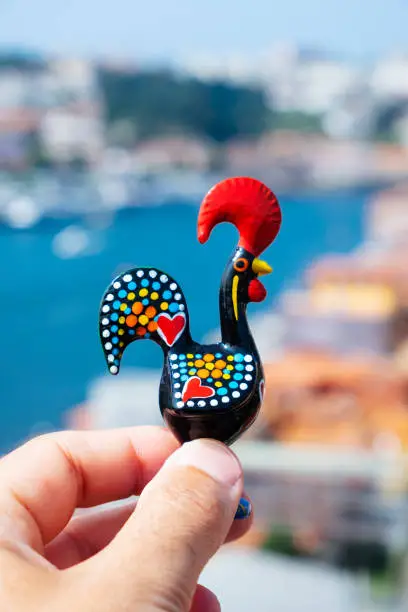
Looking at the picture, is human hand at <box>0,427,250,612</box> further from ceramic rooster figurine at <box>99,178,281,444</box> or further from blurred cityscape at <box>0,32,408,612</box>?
blurred cityscape at <box>0,32,408,612</box>

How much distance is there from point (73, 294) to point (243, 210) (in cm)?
266

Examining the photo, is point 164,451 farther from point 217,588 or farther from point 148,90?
point 148,90

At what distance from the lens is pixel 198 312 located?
2.60 metres

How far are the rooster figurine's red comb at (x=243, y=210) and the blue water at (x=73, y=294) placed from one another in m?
1.85

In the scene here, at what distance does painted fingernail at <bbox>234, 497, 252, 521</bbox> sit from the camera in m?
0.59

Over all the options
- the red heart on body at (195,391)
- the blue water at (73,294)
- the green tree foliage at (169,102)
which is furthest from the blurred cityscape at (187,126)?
the red heart on body at (195,391)

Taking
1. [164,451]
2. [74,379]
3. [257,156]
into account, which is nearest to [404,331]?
[74,379]

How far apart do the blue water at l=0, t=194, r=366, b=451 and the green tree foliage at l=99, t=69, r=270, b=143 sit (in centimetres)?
54

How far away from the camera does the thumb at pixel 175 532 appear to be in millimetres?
423

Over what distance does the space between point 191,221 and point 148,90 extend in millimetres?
832

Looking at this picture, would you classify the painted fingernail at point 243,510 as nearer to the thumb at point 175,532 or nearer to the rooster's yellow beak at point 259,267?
the thumb at point 175,532

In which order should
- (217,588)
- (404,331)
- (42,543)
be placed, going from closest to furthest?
Answer: (42,543) → (217,588) → (404,331)

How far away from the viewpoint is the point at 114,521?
2.18 feet

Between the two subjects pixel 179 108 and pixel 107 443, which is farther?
pixel 179 108
